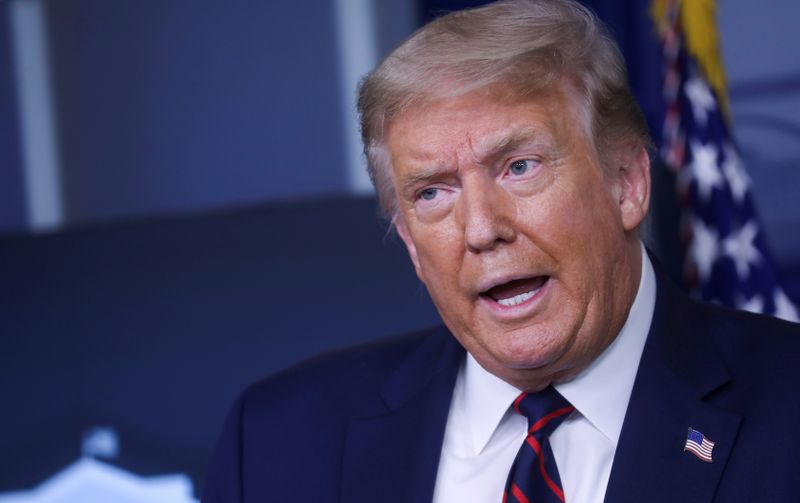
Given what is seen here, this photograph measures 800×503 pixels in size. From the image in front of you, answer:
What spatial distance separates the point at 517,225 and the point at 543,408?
26 centimetres

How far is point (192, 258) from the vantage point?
103 inches

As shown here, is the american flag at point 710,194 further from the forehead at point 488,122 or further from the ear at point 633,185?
the forehead at point 488,122

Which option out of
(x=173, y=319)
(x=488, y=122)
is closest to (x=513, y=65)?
(x=488, y=122)

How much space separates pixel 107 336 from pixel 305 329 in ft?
1.70

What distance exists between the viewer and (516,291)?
1336mm

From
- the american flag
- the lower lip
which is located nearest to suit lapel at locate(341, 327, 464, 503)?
the lower lip

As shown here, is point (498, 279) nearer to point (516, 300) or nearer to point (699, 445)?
point (516, 300)

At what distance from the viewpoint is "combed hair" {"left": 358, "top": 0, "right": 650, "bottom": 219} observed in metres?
1.32

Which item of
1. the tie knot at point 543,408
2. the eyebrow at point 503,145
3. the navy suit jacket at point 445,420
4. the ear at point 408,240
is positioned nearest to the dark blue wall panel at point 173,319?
the navy suit jacket at point 445,420

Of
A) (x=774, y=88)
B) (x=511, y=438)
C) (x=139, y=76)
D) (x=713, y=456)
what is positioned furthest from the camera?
(x=139, y=76)

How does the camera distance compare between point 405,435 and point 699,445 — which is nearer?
point 699,445

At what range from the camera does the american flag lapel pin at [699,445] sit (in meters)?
1.29

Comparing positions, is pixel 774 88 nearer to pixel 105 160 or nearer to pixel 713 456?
pixel 713 456

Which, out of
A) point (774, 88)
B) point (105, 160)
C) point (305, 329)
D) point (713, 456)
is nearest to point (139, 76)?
point (105, 160)
